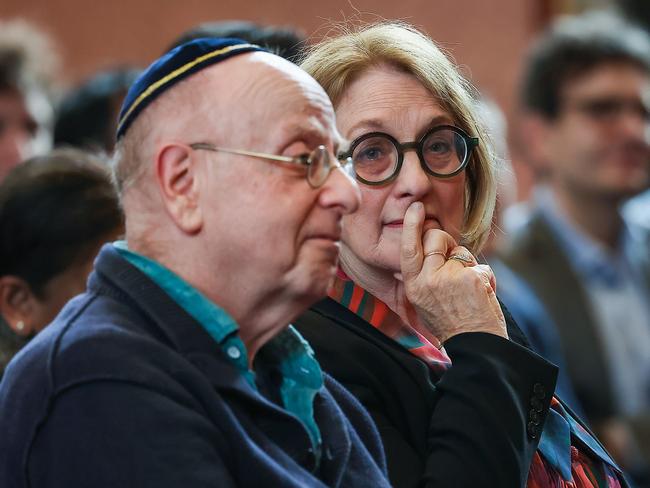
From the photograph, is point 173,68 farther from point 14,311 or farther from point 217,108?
point 14,311

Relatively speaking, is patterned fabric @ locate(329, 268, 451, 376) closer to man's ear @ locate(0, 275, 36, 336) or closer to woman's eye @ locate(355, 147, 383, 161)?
woman's eye @ locate(355, 147, 383, 161)

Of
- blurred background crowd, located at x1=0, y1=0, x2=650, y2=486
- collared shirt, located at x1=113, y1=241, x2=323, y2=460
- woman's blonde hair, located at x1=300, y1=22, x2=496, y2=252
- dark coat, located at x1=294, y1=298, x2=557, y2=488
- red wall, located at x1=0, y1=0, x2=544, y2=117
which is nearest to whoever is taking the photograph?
collared shirt, located at x1=113, y1=241, x2=323, y2=460

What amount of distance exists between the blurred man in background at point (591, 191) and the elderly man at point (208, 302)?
2.49 meters

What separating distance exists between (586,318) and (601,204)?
50cm

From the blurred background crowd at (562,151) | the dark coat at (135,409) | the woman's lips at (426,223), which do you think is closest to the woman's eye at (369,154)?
the woman's lips at (426,223)

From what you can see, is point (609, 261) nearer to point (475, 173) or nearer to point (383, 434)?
point (475, 173)

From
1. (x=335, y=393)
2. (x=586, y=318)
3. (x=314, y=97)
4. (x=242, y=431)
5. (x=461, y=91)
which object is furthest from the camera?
(x=586, y=318)

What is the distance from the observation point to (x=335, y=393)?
166 cm

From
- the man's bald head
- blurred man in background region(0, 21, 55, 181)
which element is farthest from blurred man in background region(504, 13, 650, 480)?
the man's bald head

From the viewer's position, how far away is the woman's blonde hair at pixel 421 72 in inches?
75.3

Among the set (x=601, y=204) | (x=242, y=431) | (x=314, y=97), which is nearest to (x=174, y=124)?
(x=314, y=97)

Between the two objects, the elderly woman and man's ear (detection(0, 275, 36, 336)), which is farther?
man's ear (detection(0, 275, 36, 336))

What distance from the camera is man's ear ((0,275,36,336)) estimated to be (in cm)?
230

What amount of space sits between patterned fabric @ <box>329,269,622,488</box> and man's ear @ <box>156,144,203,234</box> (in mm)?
452
